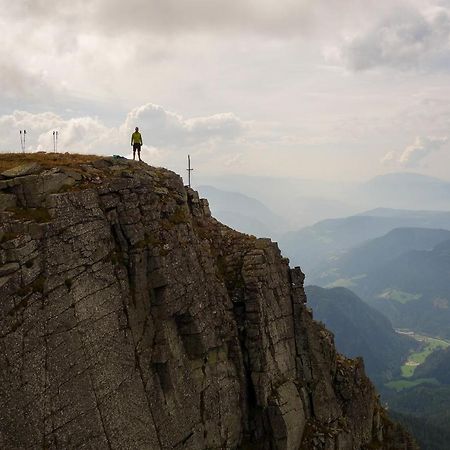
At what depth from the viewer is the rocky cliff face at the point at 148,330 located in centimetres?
2895

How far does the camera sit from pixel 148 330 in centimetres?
3669

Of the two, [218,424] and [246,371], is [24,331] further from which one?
[246,371]

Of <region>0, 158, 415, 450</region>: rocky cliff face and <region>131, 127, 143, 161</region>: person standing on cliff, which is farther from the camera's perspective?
<region>131, 127, 143, 161</region>: person standing on cliff

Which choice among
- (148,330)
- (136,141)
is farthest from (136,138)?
(148,330)

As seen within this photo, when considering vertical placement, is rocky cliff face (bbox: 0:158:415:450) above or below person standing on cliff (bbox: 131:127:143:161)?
below

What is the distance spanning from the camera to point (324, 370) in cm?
5241

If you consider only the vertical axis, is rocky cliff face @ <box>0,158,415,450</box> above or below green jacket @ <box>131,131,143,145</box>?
below

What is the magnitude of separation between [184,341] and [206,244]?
37.3 ft

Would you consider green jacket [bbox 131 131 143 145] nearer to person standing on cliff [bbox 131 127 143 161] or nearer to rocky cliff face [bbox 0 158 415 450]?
person standing on cliff [bbox 131 127 143 161]

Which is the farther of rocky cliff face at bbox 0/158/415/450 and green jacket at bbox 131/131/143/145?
green jacket at bbox 131/131/143/145

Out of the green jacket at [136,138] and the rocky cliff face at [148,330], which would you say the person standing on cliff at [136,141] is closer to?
the green jacket at [136,138]

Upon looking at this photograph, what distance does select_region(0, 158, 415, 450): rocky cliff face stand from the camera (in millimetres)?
28953

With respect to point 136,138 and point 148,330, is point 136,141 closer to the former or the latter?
point 136,138

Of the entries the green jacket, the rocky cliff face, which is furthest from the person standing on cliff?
the rocky cliff face
